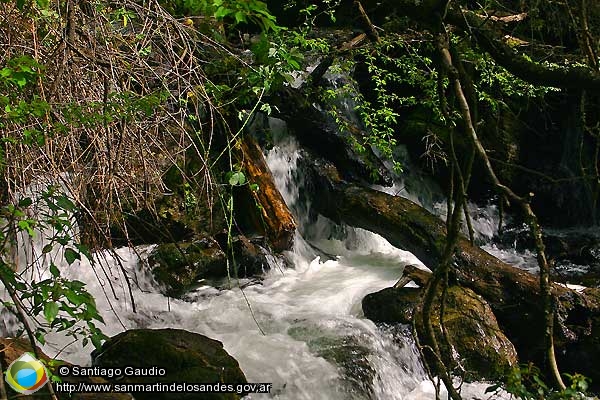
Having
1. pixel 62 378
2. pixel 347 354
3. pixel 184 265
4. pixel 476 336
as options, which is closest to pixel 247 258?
pixel 184 265

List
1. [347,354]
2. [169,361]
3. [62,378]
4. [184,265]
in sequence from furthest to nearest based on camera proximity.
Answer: [184,265] → [347,354] → [169,361] → [62,378]

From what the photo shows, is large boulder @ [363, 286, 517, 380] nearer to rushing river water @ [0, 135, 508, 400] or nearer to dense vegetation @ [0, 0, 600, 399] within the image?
rushing river water @ [0, 135, 508, 400]

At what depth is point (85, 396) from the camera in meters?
3.35

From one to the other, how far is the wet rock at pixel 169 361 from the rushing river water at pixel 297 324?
0.86 ft

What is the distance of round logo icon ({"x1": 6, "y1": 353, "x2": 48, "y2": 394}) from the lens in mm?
2428

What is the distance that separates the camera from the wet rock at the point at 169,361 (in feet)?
12.4

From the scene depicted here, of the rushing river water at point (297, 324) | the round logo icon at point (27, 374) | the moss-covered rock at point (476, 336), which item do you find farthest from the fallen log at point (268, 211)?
the round logo icon at point (27, 374)

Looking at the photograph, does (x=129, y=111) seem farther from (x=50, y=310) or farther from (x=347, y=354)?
(x=347, y=354)

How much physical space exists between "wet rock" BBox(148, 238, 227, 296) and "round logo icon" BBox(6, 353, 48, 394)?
331 centimetres

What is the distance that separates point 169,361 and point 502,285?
3.01 m

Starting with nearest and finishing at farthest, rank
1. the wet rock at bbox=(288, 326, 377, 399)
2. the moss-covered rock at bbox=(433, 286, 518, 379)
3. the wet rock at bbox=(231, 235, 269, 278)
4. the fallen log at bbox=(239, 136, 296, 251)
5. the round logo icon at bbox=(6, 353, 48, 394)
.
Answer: the round logo icon at bbox=(6, 353, 48, 394) → the wet rock at bbox=(288, 326, 377, 399) → the moss-covered rock at bbox=(433, 286, 518, 379) → the wet rock at bbox=(231, 235, 269, 278) → the fallen log at bbox=(239, 136, 296, 251)

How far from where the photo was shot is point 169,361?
3873 mm

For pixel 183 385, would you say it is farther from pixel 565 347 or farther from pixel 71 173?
pixel 565 347

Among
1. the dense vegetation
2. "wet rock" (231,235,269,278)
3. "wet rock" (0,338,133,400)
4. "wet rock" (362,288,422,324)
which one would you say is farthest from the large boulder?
"wet rock" (0,338,133,400)
